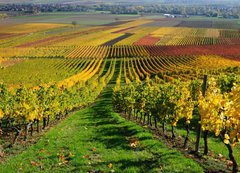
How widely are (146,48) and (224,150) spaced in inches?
4151

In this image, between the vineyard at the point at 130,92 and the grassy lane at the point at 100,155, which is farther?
the vineyard at the point at 130,92

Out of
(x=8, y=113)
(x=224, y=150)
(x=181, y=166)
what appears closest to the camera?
(x=181, y=166)

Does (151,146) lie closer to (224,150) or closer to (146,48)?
(224,150)

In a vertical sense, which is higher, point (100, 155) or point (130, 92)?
point (130, 92)

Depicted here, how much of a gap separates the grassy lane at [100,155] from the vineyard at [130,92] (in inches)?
6.0

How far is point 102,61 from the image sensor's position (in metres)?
106

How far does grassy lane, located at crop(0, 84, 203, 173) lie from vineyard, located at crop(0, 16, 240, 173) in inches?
6.0

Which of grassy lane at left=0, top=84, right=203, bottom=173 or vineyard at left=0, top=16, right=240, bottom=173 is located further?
vineyard at left=0, top=16, right=240, bottom=173

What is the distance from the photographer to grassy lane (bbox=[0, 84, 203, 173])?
16703mm

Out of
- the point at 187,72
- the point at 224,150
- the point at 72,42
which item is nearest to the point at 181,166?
the point at 224,150

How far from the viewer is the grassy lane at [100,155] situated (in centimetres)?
1670

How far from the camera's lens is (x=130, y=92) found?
3644 cm

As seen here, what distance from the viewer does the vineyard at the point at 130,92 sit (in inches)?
671

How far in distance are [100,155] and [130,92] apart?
58.5ft
